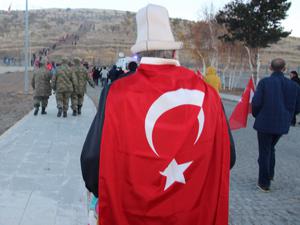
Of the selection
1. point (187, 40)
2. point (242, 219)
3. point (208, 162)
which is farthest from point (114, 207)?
point (187, 40)

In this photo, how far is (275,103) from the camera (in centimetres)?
645

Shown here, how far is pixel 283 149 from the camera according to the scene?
10.3 meters

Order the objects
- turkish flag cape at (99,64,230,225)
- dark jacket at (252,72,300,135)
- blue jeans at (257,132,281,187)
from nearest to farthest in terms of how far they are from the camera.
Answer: turkish flag cape at (99,64,230,225) → dark jacket at (252,72,300,135) → blue jeans at (257,132,281,187)

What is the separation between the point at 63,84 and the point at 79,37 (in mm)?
95722

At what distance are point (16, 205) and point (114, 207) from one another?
3.35 metres

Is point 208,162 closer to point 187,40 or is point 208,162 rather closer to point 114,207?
point 114,207

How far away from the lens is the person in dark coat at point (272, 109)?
21.1ft

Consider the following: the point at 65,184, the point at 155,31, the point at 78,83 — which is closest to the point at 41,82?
the point at 78,83

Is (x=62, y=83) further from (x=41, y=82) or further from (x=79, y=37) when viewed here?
(x=79, y=37)

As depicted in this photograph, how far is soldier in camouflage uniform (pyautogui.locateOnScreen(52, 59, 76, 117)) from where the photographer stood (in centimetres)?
1421

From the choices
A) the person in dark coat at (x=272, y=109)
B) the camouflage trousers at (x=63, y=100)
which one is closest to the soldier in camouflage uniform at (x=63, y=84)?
the camouflage trousers at (x=63, y=100)

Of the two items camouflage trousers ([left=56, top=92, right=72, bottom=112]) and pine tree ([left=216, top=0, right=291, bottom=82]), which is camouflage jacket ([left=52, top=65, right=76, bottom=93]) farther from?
pine tree ([left=216, top=0, right=291, bottom=82])

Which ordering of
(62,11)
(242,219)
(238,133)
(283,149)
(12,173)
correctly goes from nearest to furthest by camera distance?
(242,219), (12,173), (283,149), (238,133), (62,11)

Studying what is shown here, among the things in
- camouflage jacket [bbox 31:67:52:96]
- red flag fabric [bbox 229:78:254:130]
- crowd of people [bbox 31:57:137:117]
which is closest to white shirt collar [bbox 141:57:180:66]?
red flag fabric [bbox 229:78:254:130]
